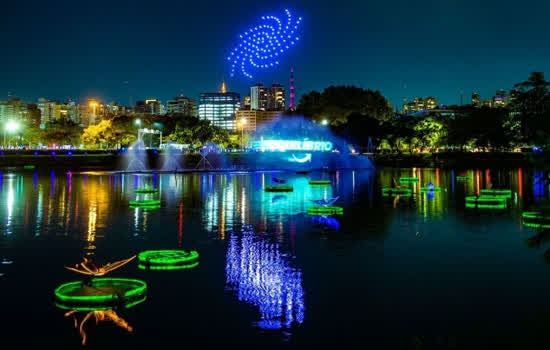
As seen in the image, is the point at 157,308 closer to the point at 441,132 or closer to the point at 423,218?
the point at 423,218

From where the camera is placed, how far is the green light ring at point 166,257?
15125mm

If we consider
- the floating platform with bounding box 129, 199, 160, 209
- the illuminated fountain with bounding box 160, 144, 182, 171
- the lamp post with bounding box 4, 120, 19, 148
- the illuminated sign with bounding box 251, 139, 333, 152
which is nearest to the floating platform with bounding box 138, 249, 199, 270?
the floating platform with bounding box 129, 199, 160, 209

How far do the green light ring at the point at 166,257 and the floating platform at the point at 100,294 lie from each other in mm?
2182

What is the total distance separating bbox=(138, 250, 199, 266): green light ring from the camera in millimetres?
15125

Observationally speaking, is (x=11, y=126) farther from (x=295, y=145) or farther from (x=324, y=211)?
(x=324, y=211)

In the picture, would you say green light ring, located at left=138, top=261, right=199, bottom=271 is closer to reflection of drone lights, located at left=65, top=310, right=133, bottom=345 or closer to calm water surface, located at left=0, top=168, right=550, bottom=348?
calm water surface, located at left=0, top=168, right=550, bottom=348

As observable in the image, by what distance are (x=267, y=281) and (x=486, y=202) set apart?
65.1 feet

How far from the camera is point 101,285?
12.7 meters

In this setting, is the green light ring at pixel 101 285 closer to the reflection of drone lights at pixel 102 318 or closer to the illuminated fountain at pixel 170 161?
the reflection of drone lights at pixel 102 318

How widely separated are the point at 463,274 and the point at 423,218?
10.1 metres

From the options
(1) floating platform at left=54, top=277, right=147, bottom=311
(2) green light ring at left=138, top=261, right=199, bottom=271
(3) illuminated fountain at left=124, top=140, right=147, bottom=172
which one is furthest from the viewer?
(3) illuminated fountain at left=124, top=140, right=147, bottom=172

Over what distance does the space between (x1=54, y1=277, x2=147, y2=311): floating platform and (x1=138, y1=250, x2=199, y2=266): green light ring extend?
218cm

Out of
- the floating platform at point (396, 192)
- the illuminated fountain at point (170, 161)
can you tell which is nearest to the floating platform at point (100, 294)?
the floating platform at point (396, 192)

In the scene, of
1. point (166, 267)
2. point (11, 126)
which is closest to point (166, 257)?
point (166, 267)
